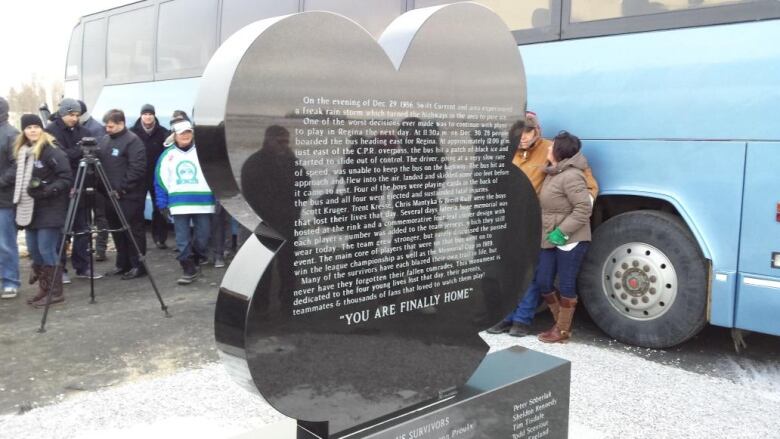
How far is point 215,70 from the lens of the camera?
6.71 ft

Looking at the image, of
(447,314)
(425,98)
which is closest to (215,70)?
(425,98)

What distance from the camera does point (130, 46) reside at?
9.93 m

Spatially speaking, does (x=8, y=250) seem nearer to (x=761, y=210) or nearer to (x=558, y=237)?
(x=558, y=237)

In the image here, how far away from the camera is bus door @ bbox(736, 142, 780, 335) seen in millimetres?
3965

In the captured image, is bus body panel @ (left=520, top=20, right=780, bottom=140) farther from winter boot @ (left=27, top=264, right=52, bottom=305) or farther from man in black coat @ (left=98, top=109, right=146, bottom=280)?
winter boot @ (left=27, top=264, right=52, bottom=305)

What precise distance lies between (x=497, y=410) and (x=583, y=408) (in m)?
1.12

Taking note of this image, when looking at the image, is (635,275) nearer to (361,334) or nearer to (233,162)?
(361,334)

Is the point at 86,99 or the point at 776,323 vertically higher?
the point at 86,99

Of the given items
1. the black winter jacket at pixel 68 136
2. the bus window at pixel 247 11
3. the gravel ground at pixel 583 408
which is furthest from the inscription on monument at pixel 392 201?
the black winter jacket at pixel 68 136

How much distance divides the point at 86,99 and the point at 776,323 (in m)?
10.9

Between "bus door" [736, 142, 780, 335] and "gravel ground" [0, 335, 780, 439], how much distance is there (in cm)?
45

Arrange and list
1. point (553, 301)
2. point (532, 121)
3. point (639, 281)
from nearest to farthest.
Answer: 1. point (639, 281)
2. point (532, 121)
3. point (553, 301)

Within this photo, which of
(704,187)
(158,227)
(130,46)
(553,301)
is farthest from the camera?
(130,46)

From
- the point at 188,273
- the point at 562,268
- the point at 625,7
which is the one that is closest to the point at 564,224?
the point at 562,268
